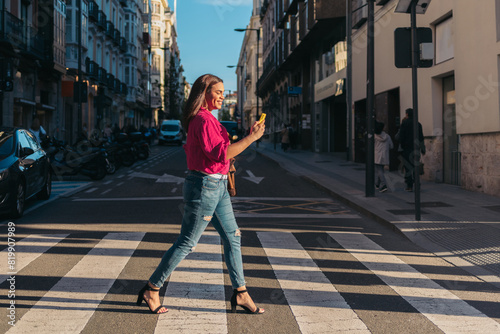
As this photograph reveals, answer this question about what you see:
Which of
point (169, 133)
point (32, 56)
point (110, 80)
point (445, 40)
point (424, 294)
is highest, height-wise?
point (110, 80)

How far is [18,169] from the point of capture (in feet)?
29.5

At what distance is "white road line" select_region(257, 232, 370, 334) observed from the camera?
3.90 metres

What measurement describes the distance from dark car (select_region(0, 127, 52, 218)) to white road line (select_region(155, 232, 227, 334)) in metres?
3.78

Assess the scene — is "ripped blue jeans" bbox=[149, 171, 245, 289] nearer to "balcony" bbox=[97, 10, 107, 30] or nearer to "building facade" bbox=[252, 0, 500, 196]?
"building facade" bbox=[252, 0, 500, 196]

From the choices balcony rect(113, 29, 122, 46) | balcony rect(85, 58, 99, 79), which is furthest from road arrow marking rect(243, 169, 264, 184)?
balcony rect(113, 29, 122, 46)

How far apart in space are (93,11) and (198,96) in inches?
1434

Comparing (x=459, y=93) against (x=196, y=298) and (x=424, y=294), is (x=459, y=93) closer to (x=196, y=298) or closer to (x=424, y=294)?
(x=424, y=294)

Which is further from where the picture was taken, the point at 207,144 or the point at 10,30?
the point at 10,30

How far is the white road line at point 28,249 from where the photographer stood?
5.63m

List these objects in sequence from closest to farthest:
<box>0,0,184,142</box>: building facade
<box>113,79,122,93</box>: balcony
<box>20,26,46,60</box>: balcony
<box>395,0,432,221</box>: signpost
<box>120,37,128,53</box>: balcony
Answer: <box>395,0,432,221</box>: signpost
<box>0,0,184,142</box>: building facade
<box>20,26,46,60</box>: balcony
<box>113,79,122,93</box>: balcony
<box>120,37,128,53</box>: balcony

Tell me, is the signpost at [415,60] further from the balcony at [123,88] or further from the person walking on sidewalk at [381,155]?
the balcony at [123,88]

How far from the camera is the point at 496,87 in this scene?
1127 cm

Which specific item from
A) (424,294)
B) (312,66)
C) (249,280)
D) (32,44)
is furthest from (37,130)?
(312,66)

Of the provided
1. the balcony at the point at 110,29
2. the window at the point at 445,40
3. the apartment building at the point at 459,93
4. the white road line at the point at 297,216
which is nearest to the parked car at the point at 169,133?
the balcony at the point at 110,29
